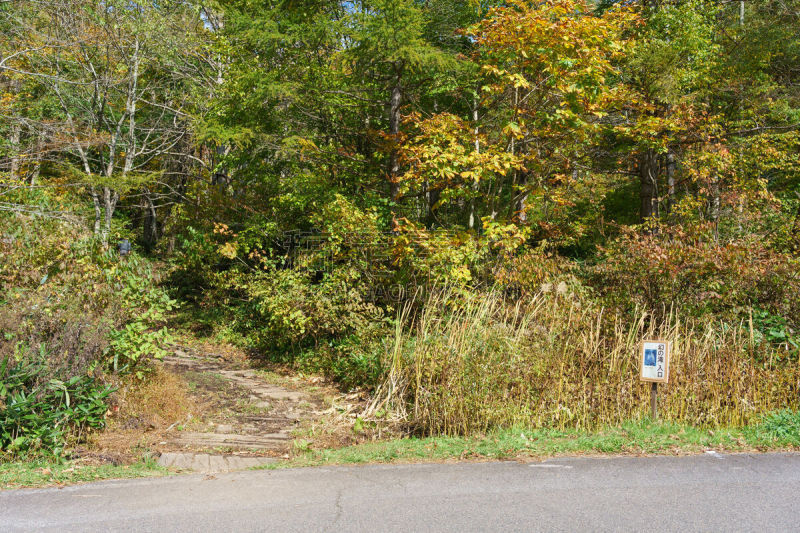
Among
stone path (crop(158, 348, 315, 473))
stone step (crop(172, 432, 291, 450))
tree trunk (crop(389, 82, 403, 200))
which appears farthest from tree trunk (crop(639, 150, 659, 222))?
stone step (crop(172, 432, 291, 450))

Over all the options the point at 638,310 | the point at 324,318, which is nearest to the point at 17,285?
the point at 324,318

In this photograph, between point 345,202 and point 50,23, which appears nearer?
point 345,202

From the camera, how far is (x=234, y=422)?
24.7ft

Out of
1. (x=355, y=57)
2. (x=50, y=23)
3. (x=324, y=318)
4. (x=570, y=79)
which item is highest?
(x=50, y=23)

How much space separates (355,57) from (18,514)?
912 cm

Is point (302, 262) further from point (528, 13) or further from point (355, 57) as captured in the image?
point (528, 13)

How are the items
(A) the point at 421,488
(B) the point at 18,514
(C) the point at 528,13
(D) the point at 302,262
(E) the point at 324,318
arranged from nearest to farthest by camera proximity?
(B) the point at 18,514 → (A) the point at 421,488 → (C) the point at 528,13 → (E) the point at 324,318 → (D) the point at 302,262

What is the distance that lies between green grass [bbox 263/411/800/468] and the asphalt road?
297mm

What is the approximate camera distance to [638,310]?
820cm

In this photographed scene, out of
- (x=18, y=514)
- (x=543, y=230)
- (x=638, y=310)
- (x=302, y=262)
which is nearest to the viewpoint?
(x=18, y=514)

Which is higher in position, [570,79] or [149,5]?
[149,5]

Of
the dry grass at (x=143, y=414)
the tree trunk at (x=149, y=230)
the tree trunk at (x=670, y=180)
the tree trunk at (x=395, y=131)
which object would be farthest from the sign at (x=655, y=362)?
the tree trunk at (x=149, y=230)

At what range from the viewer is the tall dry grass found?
679 cm

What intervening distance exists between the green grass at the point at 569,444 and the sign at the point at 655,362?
58 centimetres
